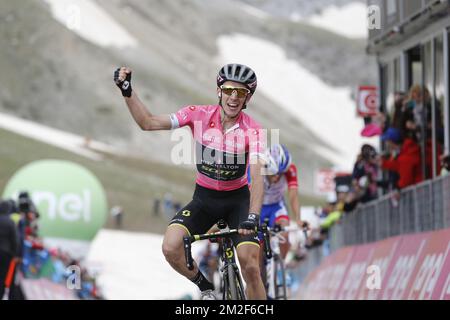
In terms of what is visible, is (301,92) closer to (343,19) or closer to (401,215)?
(343,19)

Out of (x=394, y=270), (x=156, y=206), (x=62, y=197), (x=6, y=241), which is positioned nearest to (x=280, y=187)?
Result: (x=394, y=270)

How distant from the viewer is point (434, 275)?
11578mm

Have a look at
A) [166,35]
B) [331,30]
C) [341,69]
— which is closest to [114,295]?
[166,35]

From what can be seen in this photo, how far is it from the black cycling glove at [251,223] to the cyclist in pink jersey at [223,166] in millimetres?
13

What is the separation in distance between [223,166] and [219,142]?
0.22m

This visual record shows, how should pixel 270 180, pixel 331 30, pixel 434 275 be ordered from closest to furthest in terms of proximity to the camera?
pixel 434 275, pixel 270 180, pixel 331 30

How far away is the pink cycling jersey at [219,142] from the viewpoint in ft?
30.6

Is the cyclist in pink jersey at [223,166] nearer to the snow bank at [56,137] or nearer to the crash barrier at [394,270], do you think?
the crash barrier at [394,270]

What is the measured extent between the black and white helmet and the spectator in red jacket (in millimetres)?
7050

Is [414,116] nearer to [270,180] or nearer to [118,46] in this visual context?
[270,180]

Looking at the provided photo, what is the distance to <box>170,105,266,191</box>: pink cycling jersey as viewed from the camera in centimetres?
933

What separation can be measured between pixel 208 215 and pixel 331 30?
15708cm

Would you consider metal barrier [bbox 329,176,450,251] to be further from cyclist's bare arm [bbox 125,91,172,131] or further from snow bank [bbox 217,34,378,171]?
snow bank [bbox 217,34,378,171]

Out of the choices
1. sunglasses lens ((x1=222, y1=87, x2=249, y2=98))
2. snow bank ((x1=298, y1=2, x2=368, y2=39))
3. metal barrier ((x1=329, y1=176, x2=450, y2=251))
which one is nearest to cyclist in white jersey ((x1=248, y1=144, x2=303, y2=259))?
metal barrier ((x1=329, y1=176, x2=450, y2=251))
